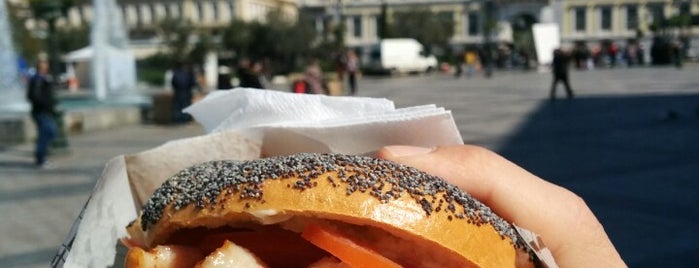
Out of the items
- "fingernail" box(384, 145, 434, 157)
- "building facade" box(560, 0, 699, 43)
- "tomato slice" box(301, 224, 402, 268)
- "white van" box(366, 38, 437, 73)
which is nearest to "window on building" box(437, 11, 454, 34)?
"building facade" box(560, 0, 699, 43)

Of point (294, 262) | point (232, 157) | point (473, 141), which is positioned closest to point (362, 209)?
point (294, 262)

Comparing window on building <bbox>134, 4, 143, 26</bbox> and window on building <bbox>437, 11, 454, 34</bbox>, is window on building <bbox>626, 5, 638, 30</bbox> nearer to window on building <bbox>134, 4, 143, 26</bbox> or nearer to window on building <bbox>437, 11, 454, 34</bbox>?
window on building <bbox>437, 11, 454, 34</bbox>

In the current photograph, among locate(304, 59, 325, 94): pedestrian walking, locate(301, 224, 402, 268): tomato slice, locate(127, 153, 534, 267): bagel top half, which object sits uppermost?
locate(127, 153, 534, 267): bagel top half

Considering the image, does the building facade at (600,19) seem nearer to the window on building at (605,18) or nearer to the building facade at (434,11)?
the window on building at (605,18)

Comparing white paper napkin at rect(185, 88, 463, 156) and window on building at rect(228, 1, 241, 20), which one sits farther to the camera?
window on building at rect(228, 1, 241, 20)

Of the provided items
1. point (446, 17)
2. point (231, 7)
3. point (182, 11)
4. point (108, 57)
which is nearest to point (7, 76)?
point (108, 57)

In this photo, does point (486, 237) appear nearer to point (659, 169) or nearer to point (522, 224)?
point (522, 224)
